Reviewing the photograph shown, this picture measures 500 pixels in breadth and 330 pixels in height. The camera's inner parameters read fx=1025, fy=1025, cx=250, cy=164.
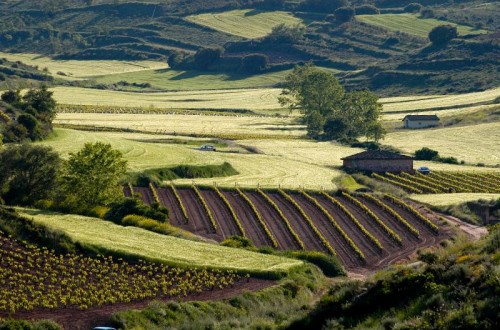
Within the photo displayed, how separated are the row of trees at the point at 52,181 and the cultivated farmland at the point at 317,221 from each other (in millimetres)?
5899

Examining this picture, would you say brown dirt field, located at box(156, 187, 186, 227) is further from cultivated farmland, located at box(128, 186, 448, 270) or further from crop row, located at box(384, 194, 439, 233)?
crop row, located at box(384, 194, 439, 233)

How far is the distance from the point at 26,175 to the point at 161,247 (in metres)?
19.8

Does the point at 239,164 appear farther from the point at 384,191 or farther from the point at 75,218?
the point at 75,218

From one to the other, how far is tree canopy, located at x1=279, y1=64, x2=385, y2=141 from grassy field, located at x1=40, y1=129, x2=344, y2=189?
32753 mm

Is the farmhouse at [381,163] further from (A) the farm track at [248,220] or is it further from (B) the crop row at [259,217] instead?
(A) the farm track at [248,220]

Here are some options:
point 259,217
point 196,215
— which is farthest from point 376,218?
point 196,215

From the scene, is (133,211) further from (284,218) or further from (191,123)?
(191,123)

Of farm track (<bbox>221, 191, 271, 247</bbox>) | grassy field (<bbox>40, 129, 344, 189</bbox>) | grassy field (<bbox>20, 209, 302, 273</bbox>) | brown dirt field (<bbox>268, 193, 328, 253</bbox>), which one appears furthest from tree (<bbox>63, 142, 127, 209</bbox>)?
grassy field (<bbox>40, 129, 344, 189</bbox>)

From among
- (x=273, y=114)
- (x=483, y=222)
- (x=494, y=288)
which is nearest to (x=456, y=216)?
(x=483, y=222)

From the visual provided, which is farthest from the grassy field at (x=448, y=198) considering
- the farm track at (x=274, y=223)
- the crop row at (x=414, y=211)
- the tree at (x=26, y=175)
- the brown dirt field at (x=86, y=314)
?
the brown dirt field at (x=86, y=314)

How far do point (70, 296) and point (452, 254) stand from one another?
18794mm

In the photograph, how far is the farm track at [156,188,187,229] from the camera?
7606 cm

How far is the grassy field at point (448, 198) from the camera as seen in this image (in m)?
89.8

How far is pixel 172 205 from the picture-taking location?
82.4m
